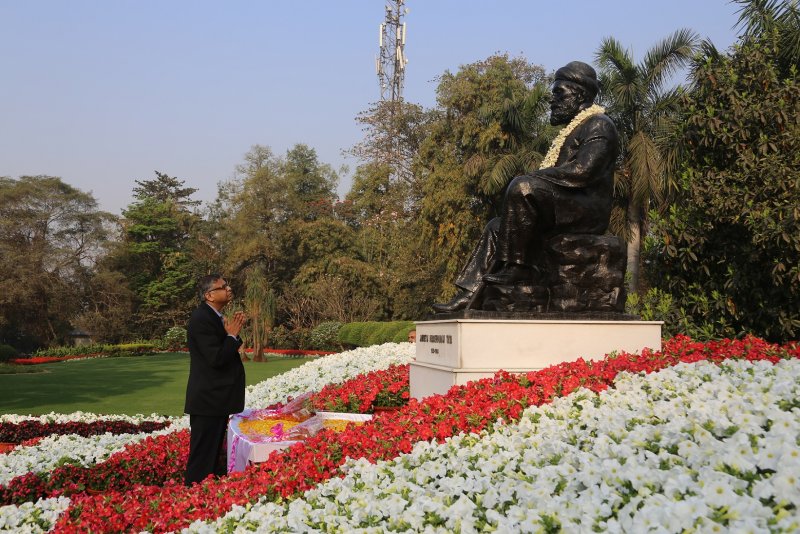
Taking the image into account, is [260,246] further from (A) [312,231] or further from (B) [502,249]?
(B) [502,249]

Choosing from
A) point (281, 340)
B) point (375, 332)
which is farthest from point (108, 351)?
point (375, 332)

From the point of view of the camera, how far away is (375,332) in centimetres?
2288

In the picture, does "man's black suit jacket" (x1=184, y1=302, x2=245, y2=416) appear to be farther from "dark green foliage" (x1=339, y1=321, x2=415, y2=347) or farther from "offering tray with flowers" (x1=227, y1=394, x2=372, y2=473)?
"dark green foliage" (x1=339, y1=321, x2=415, y2=347)

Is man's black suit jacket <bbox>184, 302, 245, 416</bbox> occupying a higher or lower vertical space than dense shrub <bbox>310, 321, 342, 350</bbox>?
higher

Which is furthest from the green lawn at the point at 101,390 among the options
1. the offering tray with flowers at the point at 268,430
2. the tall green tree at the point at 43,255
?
the tall green tree at the point at 43,255

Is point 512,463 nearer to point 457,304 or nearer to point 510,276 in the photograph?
point 510,276

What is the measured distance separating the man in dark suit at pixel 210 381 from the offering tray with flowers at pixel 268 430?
22 cm

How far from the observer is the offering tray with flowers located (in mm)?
4662

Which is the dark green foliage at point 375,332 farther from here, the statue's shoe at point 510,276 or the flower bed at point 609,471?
the flower bed at point 609,471

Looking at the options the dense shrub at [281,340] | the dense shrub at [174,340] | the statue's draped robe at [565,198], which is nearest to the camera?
the statue's draped robe at [565,198]

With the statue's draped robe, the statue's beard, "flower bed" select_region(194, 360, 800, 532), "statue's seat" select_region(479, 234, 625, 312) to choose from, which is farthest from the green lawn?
"flower bed" select_region(194, 360, 800, 532)

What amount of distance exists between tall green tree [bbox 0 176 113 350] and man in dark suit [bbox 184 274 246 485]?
31668 millimetres

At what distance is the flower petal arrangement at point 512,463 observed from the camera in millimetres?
2344

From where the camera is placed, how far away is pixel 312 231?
35844 mm
